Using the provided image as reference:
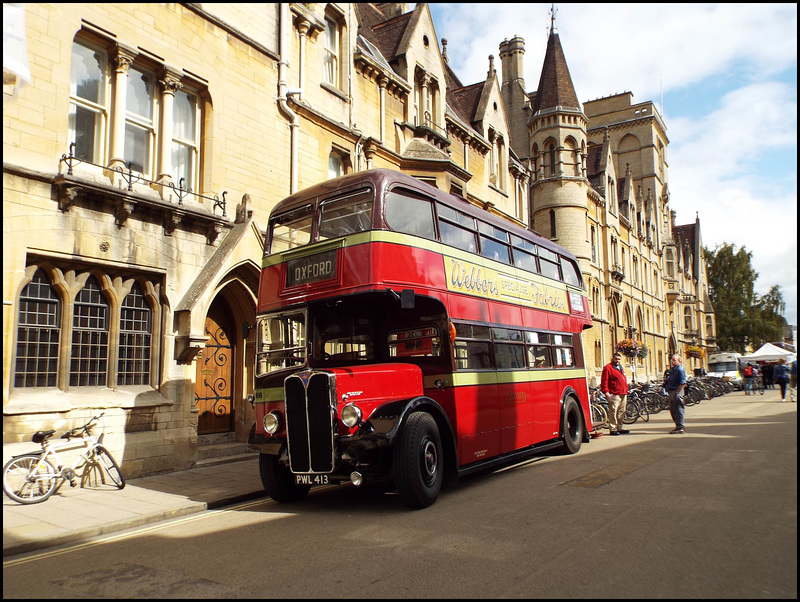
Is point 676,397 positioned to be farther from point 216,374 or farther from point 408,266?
point 216,374

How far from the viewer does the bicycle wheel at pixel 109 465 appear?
912cm

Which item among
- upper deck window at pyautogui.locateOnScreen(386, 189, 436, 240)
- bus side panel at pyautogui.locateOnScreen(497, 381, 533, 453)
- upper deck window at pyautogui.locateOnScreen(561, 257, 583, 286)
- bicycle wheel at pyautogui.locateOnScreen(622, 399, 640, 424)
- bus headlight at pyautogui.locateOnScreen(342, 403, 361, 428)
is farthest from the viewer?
bicycle wheel at pyautogui.locateOnScreen(622, 399, 640, 424)

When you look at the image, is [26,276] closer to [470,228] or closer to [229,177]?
[229,177]

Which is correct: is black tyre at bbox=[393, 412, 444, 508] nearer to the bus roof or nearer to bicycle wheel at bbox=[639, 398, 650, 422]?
the bus roof

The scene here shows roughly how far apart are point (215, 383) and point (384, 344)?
5.59 meters

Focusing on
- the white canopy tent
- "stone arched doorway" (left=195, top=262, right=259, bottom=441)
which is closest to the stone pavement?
"stone arched doorway" (left=195, top=262, right=259, bottom=441)

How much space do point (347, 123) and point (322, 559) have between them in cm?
1364

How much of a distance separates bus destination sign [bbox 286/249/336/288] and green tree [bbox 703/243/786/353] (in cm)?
7873

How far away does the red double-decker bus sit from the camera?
739 cm

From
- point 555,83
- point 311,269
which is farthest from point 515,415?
point 555,83

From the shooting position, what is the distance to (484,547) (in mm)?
5500

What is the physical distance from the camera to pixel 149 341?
37.1ft

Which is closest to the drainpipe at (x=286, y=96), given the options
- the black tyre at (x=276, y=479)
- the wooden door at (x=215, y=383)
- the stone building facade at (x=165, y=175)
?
the stone building facade at (x=165, y=175)

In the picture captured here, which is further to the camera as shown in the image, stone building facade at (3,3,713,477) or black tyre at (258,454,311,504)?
stone building facade at (3,3,713,477)
